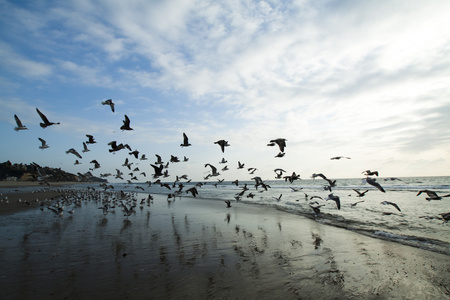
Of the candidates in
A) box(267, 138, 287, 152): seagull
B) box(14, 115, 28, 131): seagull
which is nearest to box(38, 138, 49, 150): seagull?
box(14, 115, 28, 131): seagull

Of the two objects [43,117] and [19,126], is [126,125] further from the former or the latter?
[19,126]

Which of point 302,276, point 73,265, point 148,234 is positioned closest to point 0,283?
point 73,265

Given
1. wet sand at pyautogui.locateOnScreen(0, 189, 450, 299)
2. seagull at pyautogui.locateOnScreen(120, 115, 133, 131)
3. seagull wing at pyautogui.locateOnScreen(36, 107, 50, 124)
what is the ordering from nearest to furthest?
wet sand at pyautogui.locateOnScreen(0, 189, 450, 299), seagull wing at pyautogui.locateOnScreen(36, 107, 50, 124), seagull at pyautogui.locateOnScreen(120, 115, 133, 131)

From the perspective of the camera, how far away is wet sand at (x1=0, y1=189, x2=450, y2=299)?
5.79 m

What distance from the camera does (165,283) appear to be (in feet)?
19.9

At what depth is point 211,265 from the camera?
742 centimetres

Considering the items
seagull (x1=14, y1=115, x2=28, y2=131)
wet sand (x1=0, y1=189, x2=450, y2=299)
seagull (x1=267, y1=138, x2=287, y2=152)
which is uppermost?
seagull (x1=14, y1=115, x2=28, y2=131)

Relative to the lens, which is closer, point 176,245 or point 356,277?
point 356,277

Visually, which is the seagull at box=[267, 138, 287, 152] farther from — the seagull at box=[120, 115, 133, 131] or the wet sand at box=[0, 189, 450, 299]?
the seagull at box=[120, 115, 133, 131]

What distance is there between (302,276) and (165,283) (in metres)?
3.91

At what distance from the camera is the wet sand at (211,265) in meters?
5.79

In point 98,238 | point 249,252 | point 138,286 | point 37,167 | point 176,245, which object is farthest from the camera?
point 37,167

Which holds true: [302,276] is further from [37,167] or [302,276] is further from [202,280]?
[37,167]

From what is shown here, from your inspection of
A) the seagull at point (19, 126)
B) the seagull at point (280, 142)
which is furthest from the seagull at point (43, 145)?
the seagull at point (280, 142)
